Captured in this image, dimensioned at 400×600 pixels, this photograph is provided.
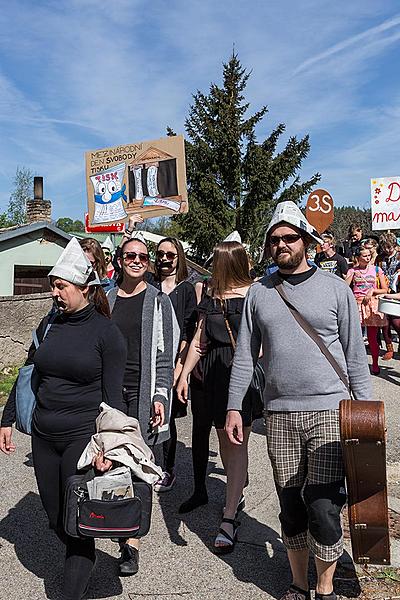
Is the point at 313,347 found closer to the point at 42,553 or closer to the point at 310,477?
the point at 310,477

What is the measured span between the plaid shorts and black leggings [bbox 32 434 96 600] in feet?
3.24

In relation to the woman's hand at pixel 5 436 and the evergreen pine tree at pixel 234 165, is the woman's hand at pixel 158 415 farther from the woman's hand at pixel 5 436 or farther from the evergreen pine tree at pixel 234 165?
the evergreen pine tree at pixel 234 165

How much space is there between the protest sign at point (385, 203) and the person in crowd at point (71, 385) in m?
11.6

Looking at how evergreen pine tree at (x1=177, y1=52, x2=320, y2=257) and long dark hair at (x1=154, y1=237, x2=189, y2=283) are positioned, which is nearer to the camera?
long dark hair at (x1=154, y1=237, x2=189, y2=283)

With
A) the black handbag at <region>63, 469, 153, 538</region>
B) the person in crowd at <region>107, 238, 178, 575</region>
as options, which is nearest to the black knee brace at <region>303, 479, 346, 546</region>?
the black handbag at <region>63, 469, 153, 538</region>

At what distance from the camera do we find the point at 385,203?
46.8 ft

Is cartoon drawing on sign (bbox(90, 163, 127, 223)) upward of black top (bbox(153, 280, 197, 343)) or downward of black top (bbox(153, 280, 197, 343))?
upward

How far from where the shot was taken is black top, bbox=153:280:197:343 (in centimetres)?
523

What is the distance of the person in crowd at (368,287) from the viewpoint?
372 inches

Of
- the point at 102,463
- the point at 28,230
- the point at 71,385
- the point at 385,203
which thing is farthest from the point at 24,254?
the point at 102,463

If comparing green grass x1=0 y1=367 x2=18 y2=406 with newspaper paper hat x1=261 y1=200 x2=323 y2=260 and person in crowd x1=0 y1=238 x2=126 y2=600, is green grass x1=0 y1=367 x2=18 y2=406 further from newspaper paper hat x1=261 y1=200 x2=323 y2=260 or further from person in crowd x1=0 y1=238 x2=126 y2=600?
newspaper paper hat x1=261 y1=200 x2=323 y2=260

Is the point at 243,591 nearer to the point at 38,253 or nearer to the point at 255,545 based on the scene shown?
the point at 255,545

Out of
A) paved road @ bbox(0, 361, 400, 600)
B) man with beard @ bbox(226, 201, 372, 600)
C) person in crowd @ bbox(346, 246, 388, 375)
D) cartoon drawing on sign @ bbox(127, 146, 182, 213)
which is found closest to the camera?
man with beard @ bbox(226, 201, 372, 600)

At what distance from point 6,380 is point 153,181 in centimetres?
368
